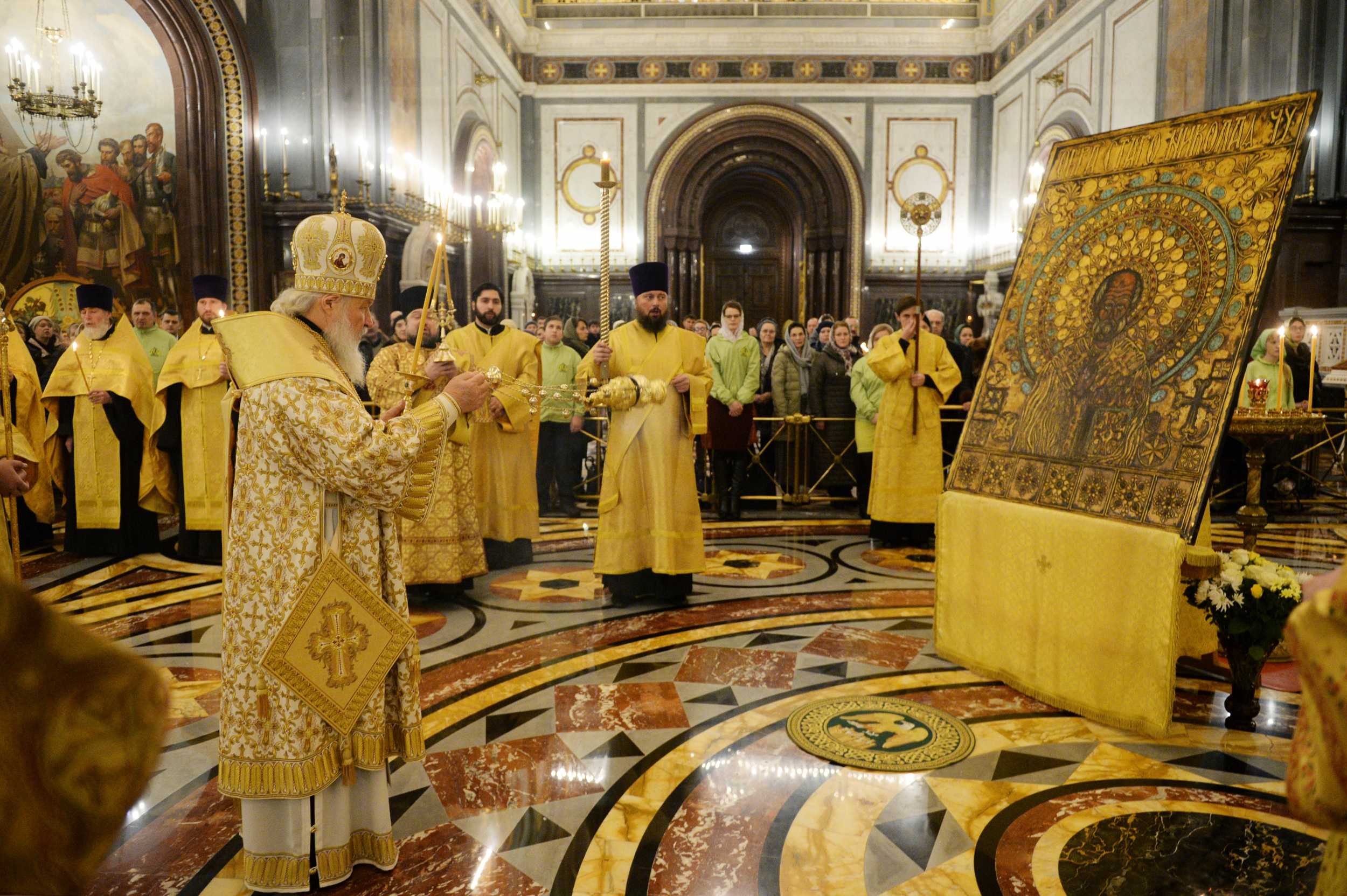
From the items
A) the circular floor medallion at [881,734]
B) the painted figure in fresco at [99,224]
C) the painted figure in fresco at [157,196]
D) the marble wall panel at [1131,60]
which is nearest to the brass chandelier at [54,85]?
the painted figure in fresco at [99,224]

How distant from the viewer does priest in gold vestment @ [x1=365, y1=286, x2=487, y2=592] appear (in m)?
4.86

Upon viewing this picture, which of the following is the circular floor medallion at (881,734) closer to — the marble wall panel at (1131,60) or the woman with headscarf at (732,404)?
the woman with headscarf at (732,404)

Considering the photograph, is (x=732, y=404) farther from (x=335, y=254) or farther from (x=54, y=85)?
(x=54, y=85)

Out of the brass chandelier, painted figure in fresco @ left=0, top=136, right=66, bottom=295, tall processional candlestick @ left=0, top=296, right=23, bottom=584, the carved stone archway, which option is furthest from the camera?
the carved stone archway

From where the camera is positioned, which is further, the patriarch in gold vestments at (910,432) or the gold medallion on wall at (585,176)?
the gold medallion on wall at (585,176)

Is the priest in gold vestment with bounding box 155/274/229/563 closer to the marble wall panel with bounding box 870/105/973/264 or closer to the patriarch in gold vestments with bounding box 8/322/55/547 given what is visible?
the patriarch in gold vestments with bounding box 8/322/55/547

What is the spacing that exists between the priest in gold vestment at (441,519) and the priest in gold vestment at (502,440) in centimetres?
43

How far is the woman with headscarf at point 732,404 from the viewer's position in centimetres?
742

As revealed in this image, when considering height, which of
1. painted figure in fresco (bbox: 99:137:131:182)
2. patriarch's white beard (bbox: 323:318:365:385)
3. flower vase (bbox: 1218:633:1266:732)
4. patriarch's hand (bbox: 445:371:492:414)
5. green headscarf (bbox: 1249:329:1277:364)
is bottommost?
flower vase (bbox: 1218:633:1266:732)

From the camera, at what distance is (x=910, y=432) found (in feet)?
Result: 21.2

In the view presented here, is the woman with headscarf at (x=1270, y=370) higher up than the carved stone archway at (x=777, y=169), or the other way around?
the carved stone archway at (x=777, y=169)

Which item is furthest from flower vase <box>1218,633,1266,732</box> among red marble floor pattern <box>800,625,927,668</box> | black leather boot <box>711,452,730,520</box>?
black leather boot <box>711,452,730,520</box>

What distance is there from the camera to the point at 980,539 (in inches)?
148

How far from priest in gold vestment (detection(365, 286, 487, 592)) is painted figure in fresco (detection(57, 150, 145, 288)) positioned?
17.4ft
